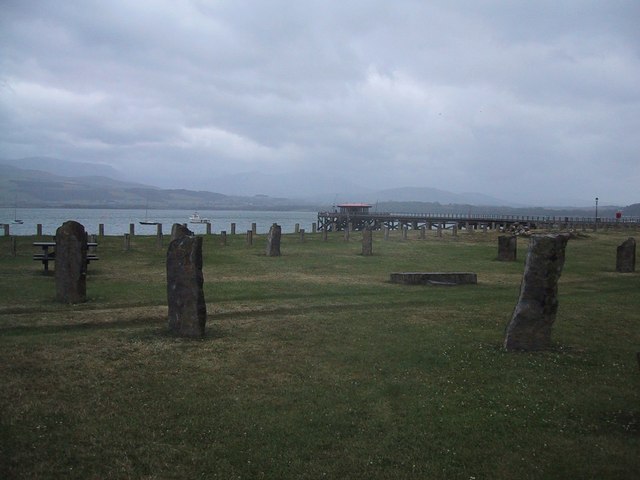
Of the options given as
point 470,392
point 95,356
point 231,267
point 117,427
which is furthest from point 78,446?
point 231,267

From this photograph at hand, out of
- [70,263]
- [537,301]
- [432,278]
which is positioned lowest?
[432,278]

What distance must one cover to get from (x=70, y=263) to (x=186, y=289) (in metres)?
5.37

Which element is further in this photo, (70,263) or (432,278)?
(432,278)

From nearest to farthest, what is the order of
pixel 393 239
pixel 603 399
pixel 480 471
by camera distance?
1. pixel 480 471
2. pixel 603 399
3. pixel 393 239

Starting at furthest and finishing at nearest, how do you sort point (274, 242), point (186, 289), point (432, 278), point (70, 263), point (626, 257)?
point (274, 242), point (626, 257), point (432, 278), point (70, 263), point (186, 289)

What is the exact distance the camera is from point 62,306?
594 inches

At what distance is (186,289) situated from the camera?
12.2 metres

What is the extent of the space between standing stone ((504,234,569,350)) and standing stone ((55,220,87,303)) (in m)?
11.5

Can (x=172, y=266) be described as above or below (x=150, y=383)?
above

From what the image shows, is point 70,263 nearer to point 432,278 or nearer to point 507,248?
point 432,278

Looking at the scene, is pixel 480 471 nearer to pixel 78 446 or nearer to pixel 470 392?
pixel 470 392

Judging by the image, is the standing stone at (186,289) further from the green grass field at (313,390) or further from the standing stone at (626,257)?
the standing stone at (626,257)

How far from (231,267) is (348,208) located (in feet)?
267

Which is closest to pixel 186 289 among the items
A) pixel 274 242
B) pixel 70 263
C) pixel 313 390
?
pixel 313 390
